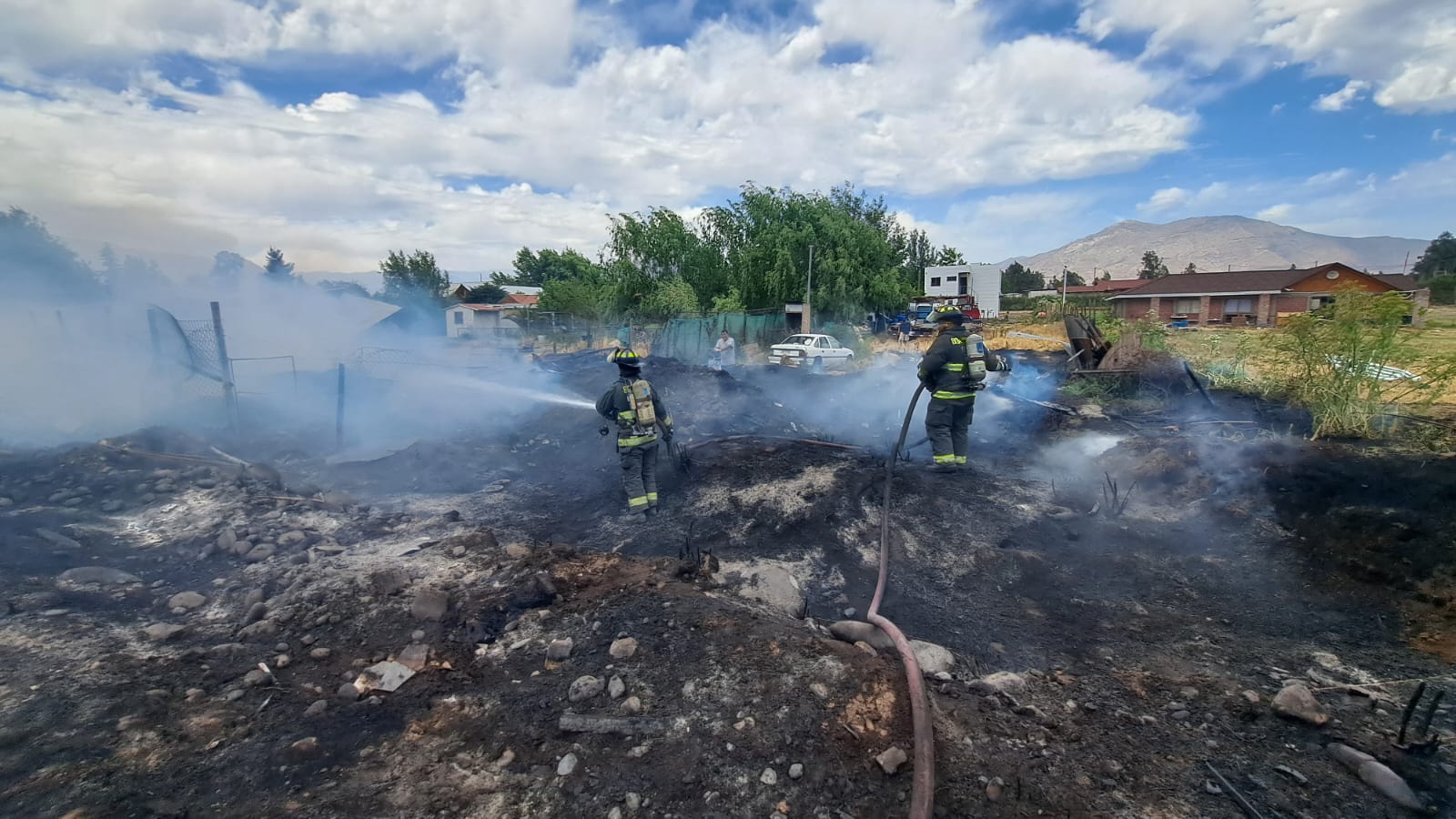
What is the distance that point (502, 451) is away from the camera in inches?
381

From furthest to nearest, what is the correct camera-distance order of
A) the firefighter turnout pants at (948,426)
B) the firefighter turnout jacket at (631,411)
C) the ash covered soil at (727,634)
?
the firefighter turnout pants at (948,426) → the firefighter turnout jacket at (631,411) → the ash covered soil at (727,634)

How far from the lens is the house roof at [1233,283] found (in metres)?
40.4

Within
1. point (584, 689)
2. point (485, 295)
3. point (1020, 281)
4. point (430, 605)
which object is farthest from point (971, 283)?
point (584, 689)

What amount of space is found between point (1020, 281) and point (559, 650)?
7836 cm

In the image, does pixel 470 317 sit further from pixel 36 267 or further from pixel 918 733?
pixel 918 733

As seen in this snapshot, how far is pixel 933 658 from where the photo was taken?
3834 millimetres

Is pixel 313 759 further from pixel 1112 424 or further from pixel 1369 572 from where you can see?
pixel 1112 424

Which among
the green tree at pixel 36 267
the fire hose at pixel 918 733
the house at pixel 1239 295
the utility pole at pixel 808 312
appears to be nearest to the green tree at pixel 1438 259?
the house at pixel 1239 295

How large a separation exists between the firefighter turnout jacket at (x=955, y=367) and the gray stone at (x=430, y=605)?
5.28 metres

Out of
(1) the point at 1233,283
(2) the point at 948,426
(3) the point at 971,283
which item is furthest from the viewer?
(3) the point at 971,283

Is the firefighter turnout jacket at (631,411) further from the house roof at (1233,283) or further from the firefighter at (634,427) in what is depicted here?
the house roof at (1233,283)

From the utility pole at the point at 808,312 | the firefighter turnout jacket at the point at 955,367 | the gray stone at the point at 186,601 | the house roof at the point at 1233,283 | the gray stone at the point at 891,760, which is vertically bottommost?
the gray stone at the point at 186,601

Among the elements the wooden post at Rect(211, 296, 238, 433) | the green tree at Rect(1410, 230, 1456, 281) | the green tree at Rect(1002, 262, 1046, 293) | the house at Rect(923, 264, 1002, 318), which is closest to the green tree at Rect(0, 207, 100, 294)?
the wooden post at Rect(211, 296, 238, 433)

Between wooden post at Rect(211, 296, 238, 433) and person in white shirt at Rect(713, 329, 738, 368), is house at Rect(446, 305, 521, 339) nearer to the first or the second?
person in white shirt at Rect(713, 329, 738, 368)
